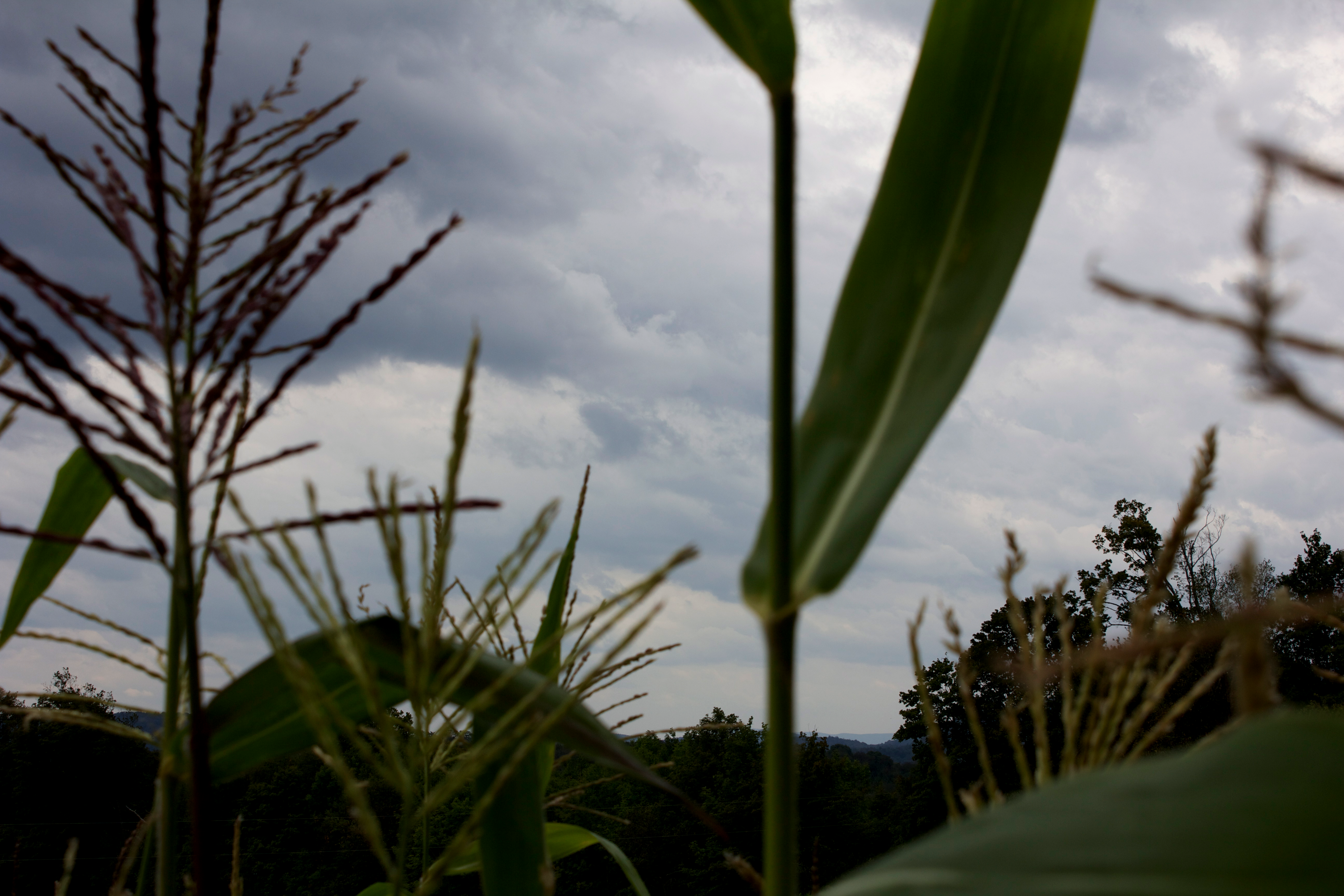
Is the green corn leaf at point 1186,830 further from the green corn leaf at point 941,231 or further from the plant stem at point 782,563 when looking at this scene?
the green corn leaf at point 941,231

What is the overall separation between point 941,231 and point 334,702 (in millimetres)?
688

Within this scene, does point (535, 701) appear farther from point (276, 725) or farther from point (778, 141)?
point (778, 141)

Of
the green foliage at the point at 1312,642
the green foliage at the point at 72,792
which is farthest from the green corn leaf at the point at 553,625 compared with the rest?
the green foliage at the point at 72,792

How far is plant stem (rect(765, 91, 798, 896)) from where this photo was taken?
550 millimetres

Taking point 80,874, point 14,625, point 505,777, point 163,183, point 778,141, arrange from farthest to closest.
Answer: point 80,874 < point 14,625 < point 163,183 < point 778,141 < point 505,777

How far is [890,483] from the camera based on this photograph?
67 cm

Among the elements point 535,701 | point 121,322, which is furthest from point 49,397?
point 535,701

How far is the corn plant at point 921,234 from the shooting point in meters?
0.64

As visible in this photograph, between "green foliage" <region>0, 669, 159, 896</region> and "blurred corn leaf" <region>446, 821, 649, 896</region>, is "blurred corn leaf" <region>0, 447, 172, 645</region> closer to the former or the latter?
"blurred corn leaf" <region>446, 821, 649, 896</region>

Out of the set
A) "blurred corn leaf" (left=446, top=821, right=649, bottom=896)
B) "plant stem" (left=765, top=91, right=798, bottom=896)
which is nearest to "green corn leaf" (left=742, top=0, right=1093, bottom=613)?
"plant stem" (left=765, top=91, right=798, bottom=896)

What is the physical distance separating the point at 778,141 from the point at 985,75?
0.96ft

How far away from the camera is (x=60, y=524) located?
4.07 ft

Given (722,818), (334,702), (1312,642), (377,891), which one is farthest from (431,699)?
(1312,642)

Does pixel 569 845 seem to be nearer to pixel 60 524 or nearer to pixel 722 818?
pixel 60 524
